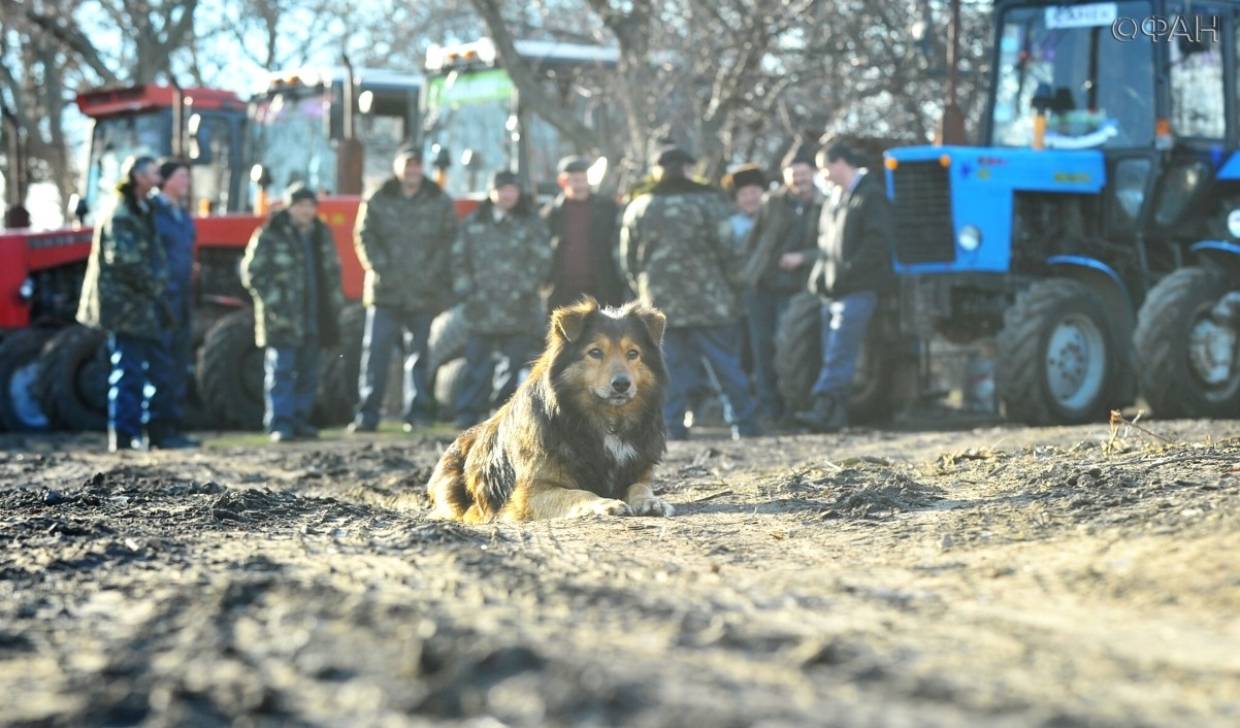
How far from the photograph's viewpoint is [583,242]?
47.0 feet

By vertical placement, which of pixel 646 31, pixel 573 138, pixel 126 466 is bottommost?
pixel 126 466

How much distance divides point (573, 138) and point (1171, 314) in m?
6.78

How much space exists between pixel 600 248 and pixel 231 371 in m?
4.02

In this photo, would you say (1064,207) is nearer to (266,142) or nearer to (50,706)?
(266,142)

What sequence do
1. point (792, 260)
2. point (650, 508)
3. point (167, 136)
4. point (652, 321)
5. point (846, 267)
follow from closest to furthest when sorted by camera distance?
point (650, 508)
point (652, 321)
point (846, 267)
point (792, 260)
point (167, 136)

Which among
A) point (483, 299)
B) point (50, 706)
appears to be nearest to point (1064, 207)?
point (483, 299)

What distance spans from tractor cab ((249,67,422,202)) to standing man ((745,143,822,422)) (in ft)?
16.7

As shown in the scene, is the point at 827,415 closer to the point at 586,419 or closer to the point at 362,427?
the point at 362,427

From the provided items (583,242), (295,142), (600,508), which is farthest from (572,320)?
(295,142)

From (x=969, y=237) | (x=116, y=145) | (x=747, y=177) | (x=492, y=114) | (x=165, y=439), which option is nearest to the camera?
(x=165, y=439)

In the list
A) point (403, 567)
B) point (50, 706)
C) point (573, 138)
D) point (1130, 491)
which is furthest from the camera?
point (573, 138)

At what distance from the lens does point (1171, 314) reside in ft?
43.2

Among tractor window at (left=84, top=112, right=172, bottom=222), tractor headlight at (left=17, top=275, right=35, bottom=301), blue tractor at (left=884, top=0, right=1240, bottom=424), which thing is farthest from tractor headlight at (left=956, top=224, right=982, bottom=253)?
tractor headlight at (left=17, top=275, right=35, bottom=301)

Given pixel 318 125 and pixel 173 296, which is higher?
pixel 318 125
